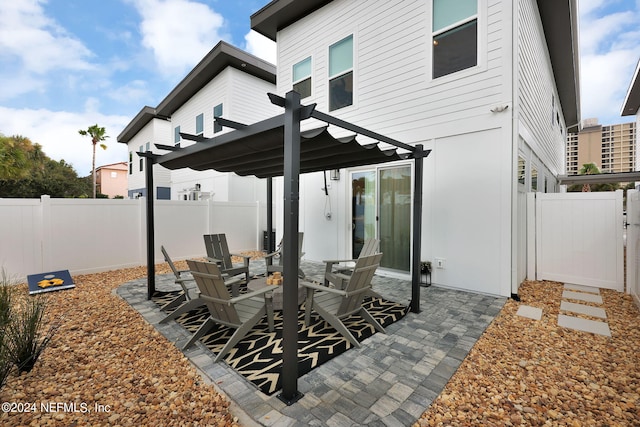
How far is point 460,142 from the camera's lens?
491 centimetres

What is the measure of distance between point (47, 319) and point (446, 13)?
307 inches

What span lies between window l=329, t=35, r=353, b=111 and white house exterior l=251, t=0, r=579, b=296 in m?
0.03

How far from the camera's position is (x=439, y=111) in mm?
5117

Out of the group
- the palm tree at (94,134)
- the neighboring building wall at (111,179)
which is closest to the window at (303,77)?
the palm tree at (94,134)

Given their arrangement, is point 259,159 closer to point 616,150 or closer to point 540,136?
point 540,136

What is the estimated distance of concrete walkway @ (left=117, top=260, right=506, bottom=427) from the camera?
78.4 inches

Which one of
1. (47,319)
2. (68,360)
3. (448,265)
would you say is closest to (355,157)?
(448,265)

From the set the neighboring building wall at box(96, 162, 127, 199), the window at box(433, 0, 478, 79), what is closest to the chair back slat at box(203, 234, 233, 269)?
the window at box(433, 0, 478, 79)

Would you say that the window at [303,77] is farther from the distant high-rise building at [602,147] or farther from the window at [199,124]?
the distant high-rise building at [602,147]

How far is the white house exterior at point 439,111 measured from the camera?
453 cm

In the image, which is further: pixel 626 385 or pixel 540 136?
pixel 540 136

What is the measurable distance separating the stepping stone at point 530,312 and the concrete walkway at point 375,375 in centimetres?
28

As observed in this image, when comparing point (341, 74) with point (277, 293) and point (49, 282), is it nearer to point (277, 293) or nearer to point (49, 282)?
point (277, 293)

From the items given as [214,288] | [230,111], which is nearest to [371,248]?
[214,288]
